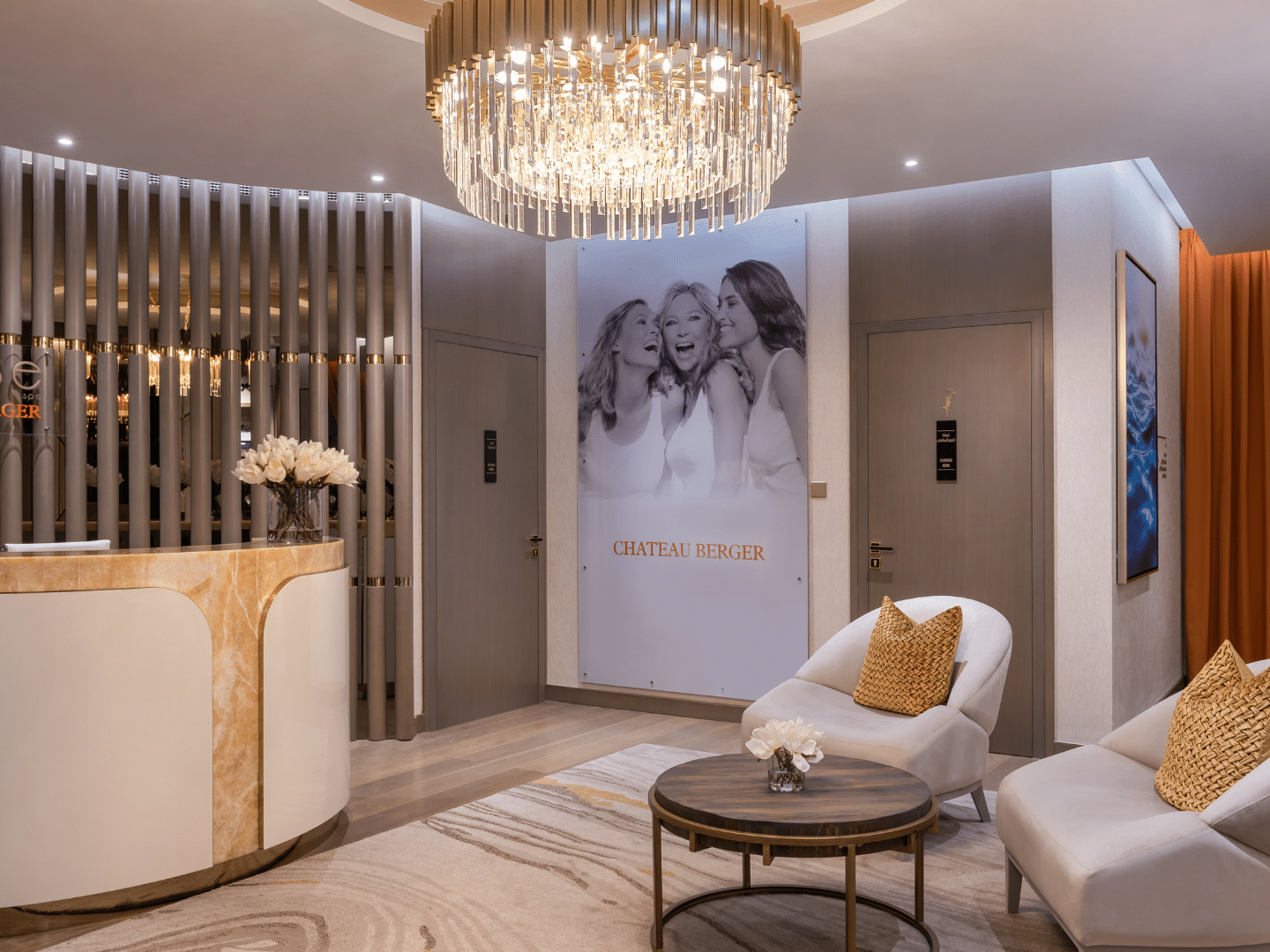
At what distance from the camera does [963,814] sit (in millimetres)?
4043

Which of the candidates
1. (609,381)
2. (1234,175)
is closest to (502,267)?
(609,381)

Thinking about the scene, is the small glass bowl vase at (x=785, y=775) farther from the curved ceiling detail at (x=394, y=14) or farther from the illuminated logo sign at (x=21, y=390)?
the illuminated logo sign at (x=21, y=390)

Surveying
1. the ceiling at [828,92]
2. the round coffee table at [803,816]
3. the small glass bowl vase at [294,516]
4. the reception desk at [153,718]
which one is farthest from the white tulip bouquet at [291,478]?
the round coffee table at [803,816]

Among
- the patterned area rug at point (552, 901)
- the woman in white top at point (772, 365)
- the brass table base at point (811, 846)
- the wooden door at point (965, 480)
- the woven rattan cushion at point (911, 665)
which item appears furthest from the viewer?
the woman in white top at point (772, 365)

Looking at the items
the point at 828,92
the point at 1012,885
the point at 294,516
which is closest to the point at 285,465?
the point at 294,516

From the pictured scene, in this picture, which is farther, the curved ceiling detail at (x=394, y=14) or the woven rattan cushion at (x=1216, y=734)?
the curved ceiling detail at (x=394, y=14)

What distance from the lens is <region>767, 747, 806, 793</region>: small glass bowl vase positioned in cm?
284

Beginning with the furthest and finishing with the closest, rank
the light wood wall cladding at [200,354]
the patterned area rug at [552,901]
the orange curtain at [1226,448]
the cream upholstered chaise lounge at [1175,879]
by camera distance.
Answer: the orange curtain at [1226,448] → the light wood wall cladding at [200,354] → the patterned area rug at [552,901] → the cream upholstered chaise lounge at [1175,879]

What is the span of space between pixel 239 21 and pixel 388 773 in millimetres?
3239

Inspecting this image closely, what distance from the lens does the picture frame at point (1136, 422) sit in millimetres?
4824

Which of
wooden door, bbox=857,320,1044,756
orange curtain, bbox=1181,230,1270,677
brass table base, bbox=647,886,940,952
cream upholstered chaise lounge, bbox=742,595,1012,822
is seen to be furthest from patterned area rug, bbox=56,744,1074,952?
orange curtain, bbox=1181,230,1270,677

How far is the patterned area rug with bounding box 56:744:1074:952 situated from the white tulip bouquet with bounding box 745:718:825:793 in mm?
484

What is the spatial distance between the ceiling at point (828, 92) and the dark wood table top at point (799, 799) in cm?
238

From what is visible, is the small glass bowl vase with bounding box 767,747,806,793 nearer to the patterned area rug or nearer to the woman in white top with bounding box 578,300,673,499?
the patterned area rug
